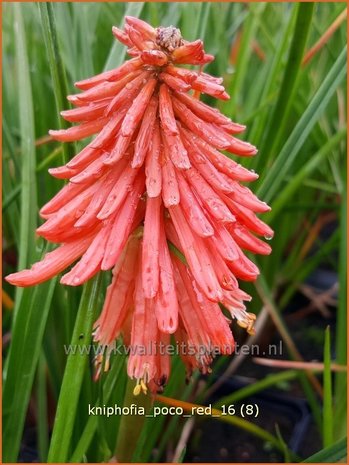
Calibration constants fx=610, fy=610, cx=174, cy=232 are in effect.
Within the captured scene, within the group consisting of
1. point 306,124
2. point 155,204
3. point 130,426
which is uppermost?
point 306,124

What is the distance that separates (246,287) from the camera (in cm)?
137

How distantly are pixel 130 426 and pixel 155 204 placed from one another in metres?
0.31

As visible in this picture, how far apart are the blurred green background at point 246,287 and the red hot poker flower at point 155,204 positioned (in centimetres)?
6

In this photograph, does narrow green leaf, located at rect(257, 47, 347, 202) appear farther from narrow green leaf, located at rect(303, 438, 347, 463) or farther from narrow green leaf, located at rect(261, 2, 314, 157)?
narrow green leaf, located at rect(303, 438, 347, 463)

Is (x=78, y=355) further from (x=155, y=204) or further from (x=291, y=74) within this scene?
(x=291, y=74)

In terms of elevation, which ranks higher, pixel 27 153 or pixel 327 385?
pixel 27 153

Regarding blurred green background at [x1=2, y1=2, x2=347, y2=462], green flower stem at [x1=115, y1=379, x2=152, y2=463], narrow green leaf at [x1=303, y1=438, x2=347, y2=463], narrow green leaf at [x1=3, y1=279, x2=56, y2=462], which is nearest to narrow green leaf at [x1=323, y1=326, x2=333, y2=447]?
blurred green background at [x1=2, y1=2, x2=347, y2=462]

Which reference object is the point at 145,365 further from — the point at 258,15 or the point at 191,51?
the point at 258,15

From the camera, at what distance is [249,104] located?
1.44 m

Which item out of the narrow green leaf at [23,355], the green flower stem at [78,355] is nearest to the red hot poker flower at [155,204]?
the green flower stem at [78,355]

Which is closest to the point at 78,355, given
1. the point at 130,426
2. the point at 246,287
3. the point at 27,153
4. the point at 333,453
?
the point at 130,426

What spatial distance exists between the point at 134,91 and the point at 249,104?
786 millimetres

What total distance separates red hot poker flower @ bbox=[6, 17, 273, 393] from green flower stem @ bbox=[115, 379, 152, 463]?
0.18 ft

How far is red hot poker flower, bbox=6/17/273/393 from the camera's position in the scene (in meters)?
0.67
